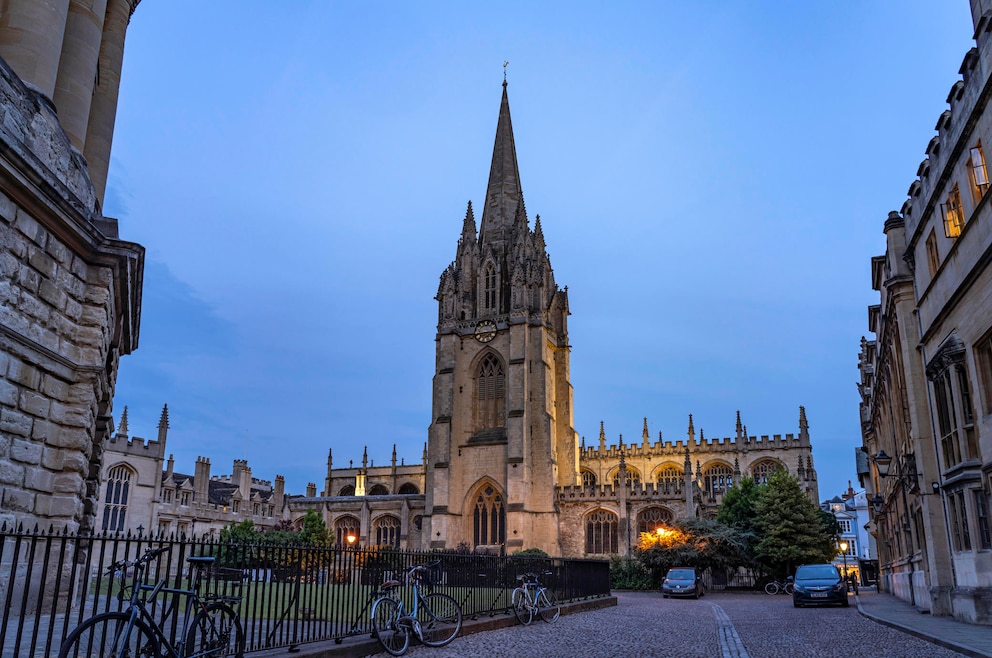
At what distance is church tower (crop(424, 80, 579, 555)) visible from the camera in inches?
1870

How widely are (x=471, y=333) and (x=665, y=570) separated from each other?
21.6 m

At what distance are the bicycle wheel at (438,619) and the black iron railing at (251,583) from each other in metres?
0.48

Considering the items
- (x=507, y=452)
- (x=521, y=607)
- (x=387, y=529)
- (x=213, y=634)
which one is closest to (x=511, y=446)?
(x=507, y=452)

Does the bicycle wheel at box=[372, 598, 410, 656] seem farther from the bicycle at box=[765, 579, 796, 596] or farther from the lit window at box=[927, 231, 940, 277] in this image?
the bicycle at box=[765, 579, 796, 596]

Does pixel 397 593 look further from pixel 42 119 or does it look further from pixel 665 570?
pixel 665 570

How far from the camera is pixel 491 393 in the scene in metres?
52.0

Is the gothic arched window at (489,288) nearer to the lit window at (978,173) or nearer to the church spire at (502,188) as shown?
the church spire at (502,188)

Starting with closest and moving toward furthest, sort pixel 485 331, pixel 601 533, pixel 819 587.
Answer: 1. pixel 819 587
2. pixel 601 533
3. pixel 485 331

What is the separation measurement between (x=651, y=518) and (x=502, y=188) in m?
27.1

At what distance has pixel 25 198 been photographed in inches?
363

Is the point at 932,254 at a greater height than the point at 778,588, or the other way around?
the point at 932,254

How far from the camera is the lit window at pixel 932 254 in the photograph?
16.4m

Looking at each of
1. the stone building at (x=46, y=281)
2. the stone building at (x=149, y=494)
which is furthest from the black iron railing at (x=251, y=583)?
the stone building at (x=149, y=494)

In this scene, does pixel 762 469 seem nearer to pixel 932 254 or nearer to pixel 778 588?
pixel 778 588
